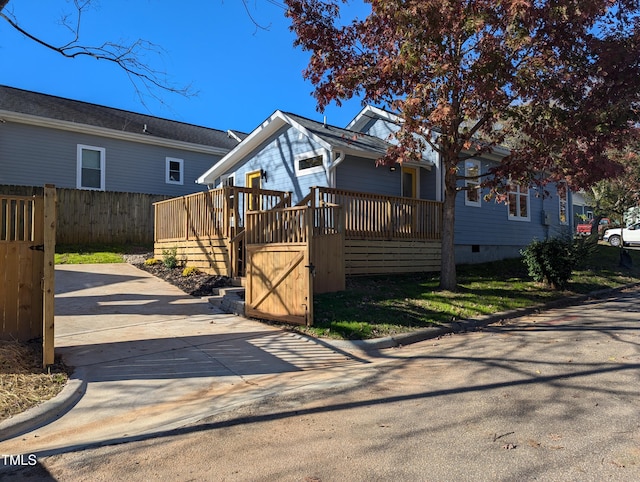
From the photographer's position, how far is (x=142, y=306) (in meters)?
8.87

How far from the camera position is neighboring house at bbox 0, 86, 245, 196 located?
17.3m

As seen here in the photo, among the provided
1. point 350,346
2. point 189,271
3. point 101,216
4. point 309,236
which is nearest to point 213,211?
point 189,271

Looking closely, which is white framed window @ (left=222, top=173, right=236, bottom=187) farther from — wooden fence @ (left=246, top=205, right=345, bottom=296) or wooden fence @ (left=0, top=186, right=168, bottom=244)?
wooden fence @ (left=246, top=205, right=345, bottom=296)

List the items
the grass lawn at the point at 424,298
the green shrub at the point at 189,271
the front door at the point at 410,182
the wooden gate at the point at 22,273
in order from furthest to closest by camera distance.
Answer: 1. the front door at the point at 410,182
2. the green shrub at the point at 189,271
3. the grass lawn at the point at 424,298
4. the wooden gate at the point at 22,273

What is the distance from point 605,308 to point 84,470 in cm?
962

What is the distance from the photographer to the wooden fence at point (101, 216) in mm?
16281

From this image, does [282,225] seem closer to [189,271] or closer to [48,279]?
[48,279]

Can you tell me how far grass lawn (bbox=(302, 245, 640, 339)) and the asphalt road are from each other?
6.39 feet

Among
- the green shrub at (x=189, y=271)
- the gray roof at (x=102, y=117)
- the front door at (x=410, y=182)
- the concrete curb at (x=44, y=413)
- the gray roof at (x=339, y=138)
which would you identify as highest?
the gray roof at (x=102, y=117)

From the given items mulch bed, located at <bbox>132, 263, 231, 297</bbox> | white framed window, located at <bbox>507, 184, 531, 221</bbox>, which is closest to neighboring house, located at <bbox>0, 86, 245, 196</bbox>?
mulch bed, located at <bbox>132, 263, 231, 297</bbox>

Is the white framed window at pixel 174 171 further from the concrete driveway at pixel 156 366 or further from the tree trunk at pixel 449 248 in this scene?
the tree trunk at pixel 449 248

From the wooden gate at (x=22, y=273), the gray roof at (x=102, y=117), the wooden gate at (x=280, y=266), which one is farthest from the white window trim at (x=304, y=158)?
the gray roof at (x=102, y=117)

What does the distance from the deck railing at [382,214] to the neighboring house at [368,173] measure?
3.82ft

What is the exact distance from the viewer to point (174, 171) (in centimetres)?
2116
